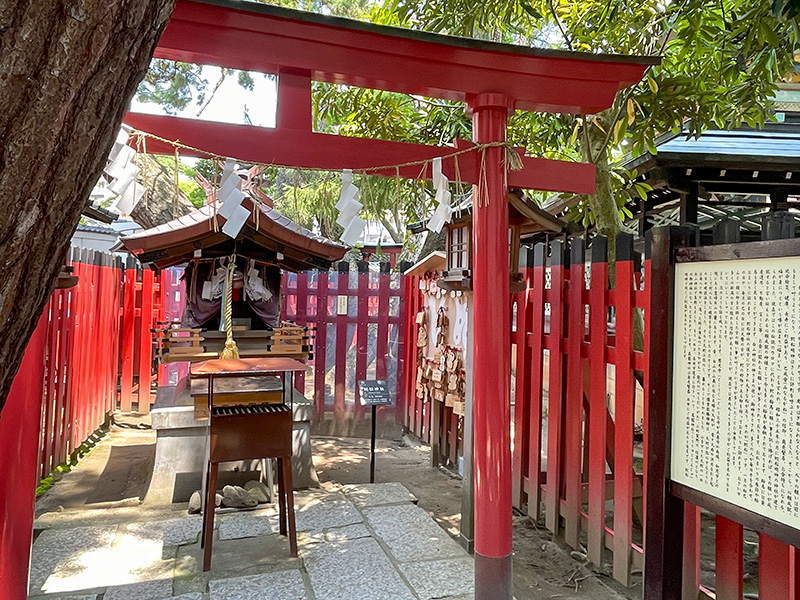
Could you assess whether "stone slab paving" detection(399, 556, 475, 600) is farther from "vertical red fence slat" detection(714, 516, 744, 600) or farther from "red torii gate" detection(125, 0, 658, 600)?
"vertical red fence slat" detection(714, 516, 744, 600)

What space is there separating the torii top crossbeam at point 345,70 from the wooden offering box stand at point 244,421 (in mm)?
1509

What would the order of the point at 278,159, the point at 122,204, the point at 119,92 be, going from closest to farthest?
the point at 119,92
the point at 122,204
the point at 278,159

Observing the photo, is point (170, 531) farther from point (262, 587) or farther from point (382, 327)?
point (382, 327)

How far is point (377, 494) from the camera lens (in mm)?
5145

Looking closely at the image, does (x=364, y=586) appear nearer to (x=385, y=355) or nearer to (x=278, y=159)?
(x=278, y=159)

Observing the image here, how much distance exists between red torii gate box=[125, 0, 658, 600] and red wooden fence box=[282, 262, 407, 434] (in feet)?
14.9

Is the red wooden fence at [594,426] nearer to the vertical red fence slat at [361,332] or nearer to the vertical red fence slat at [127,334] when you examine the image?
the vertical red fence slat at [361,332]

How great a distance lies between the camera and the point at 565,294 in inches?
167

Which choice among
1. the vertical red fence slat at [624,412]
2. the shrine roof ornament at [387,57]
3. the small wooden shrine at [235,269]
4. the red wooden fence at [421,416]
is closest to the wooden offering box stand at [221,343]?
the small wooden shrine at [235,269]

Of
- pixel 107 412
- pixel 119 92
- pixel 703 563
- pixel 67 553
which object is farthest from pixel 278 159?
pixel 107 412

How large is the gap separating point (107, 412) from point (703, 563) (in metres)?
7.49

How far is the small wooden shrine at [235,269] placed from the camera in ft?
15.0

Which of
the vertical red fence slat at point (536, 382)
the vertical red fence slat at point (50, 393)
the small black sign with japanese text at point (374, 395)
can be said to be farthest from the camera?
the small black sign with japanese text at point (374, 395)

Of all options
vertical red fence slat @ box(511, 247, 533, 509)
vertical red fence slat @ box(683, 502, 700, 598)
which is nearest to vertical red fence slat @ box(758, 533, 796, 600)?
vertical red fence slat @ box(683, 502, 700, 598)
